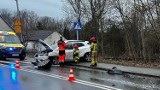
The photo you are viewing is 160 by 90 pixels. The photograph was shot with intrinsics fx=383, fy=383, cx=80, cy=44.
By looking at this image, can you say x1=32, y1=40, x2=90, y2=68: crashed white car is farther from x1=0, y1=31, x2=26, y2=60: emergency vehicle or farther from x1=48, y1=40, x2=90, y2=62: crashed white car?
x1=0, y1=31, x2=26, y2=60: emergency vehicle

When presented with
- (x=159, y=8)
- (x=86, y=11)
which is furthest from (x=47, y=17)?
(x=159, y=8)

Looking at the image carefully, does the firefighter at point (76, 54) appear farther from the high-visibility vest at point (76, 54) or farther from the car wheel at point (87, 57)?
the car wheel at point (87, 57)

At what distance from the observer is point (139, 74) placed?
54.1 feet

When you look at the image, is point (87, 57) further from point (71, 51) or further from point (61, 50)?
point (61, 50)

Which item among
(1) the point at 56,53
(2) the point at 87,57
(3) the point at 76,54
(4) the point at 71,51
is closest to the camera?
(3) the point at 76,54

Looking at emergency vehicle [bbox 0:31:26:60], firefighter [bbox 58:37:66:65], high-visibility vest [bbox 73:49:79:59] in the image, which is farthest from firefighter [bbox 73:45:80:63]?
emergency vehicle [bbox 0:31:26:60]

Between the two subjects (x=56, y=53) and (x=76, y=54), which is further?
(x=56, y=53)

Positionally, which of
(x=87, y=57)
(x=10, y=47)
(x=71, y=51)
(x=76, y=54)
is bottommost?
(x=87, y=57)

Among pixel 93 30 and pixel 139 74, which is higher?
pixel 93 30

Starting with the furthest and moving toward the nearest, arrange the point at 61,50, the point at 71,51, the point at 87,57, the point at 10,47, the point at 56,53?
the point at 10,47
the point at 87,57
the point at 71,51
the point at 56,53
the point at 61,50

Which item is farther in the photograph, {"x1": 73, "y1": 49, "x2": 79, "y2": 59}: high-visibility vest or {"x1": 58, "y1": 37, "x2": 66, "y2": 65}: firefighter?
{"x1": 73, "y1": 49, "x2": 79, "y2": 59}: high-visibility vest

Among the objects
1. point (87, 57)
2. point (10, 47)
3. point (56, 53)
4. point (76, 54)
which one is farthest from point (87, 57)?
point (10, 47)

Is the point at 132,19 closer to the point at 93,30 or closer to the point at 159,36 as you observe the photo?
the point at 159,36

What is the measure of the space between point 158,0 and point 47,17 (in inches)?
3565
